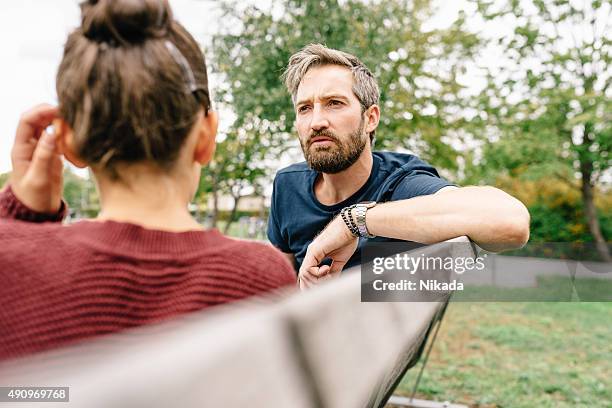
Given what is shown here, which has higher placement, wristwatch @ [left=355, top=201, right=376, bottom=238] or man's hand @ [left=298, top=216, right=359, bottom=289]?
wristwatch @ [left=355, top=201, right=376, bottom=238]

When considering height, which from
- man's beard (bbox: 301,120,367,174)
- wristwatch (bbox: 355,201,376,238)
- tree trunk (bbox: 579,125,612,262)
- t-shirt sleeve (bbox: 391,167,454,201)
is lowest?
tree trunk (bbox: 579,125,612,262)

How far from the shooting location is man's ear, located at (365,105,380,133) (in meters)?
2.85

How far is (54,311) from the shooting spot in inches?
32.6

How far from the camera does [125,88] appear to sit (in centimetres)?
92

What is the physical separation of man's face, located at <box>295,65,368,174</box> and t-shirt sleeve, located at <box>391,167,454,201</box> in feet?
1.08

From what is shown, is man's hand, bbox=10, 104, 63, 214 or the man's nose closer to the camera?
man's hand, bbox=10, 104, 63, 214

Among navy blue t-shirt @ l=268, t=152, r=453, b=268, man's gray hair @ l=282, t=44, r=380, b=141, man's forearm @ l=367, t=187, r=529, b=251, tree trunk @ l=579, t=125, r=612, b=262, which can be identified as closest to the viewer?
man's forearm @ l=367, t=187, r=529, b=251

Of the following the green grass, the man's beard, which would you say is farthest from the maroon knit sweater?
the green grass

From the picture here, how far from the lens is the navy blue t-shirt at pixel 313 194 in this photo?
250 cm

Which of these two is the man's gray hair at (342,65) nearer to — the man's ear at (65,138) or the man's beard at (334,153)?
the man's beard at (334,153)

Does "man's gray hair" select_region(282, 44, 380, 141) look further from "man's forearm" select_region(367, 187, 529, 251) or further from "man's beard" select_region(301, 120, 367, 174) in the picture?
"man's forearm" select_region(367, 187, 529, 251)

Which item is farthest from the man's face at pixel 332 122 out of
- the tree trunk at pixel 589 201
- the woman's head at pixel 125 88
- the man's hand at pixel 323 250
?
the tree trunk at pixel 589 201

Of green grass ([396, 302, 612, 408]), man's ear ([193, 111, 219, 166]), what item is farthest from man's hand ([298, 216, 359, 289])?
green grass ([396, 302, 612, 408])

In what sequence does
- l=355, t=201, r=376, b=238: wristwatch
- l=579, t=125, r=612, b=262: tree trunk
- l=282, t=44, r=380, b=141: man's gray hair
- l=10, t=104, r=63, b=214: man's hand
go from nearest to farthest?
l=10, t=104, r=63, b=214: man's hand
l=355, t=201, r=376, b=238: wristwatch
l=282, t=44, r=380, b=141: man's gray hair
l=579, t=125, r=612, b=262: tree trunk
